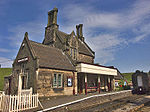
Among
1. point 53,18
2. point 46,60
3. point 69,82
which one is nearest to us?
point 46,60

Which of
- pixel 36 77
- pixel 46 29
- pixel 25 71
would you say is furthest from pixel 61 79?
pixel 46 29

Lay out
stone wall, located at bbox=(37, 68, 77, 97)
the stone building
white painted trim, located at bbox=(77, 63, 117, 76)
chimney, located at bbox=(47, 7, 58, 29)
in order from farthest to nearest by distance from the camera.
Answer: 1. chimney, located at bbox=(47, 7, 58, 29)
2. white painted trim, located at bbox=(77, 63, 117, 76)
3. the stone building
4. stone wall, located at bbox=(37, 68, 77, 97)

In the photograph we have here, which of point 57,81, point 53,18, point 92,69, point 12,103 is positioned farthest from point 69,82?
point 53,18

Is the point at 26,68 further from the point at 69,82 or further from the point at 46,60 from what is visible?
the point at 69,82

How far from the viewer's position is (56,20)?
24.3 meters

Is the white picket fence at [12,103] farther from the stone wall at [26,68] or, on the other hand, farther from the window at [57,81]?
the window at [57,81]

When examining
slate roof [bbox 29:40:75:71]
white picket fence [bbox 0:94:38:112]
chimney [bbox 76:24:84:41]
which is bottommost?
white picket fence [bbox 0:94:38:112]

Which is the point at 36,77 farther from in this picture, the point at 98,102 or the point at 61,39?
the point at 61,39

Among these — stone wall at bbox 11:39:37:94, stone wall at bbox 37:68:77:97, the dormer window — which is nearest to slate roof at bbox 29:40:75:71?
stone wall at bbox 37:68:77:97

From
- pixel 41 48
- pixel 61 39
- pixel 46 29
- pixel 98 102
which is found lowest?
pixel 98 102

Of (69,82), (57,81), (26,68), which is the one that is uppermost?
(26,68)

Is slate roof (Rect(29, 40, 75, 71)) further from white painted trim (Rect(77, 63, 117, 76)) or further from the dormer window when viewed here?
the dormer window

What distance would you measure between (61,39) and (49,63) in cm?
787

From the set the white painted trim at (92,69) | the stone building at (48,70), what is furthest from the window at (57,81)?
the white painted trim at (92,69)
